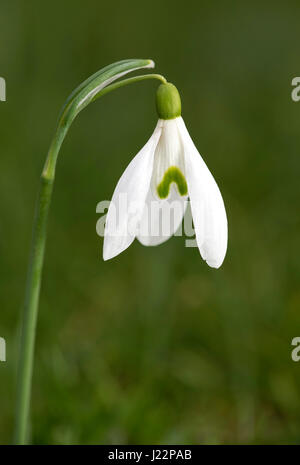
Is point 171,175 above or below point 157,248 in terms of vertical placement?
below

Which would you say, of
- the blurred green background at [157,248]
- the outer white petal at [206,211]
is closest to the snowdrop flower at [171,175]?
the outer white petal at [206,211]

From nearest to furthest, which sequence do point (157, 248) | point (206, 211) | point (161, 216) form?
point (206, 211)
point (161, 216)
point (157, 248)

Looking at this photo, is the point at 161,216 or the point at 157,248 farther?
the point at 157,248

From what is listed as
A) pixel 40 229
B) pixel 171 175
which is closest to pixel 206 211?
pixel 171 175

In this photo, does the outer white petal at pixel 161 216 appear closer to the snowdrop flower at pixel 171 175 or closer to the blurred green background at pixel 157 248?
the snowdrop flower at pixel 171 175

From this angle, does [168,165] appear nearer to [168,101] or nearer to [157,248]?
[168,101]

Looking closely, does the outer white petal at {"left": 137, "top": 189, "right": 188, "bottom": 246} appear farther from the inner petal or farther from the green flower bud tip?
the green flower bud tip
